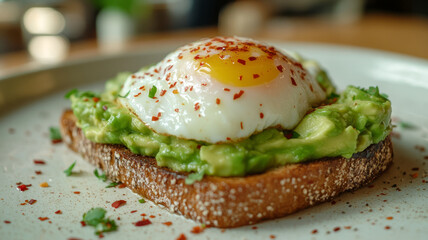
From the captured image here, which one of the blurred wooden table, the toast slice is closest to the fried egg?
the toast slice

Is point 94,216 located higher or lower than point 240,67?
lower

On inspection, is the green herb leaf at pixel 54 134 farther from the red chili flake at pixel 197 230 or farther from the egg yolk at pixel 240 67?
the red chili flake at pixel 197 230

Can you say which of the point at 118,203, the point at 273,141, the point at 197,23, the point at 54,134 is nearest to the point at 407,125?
the point at 273,141

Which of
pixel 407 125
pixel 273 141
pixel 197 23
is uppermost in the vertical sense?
pixel 273 141

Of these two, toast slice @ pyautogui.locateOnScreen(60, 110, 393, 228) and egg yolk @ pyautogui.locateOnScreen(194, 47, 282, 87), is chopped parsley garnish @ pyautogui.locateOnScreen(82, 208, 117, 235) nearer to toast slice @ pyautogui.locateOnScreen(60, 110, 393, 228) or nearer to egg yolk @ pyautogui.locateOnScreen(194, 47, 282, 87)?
toast slice @ pyautogui.locateOnScreen(60, 110, 393, 228)

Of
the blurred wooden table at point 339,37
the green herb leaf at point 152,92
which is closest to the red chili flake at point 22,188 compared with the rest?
the green herb leaf at point 152,92

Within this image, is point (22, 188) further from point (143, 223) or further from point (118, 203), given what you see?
point (143, 223)
